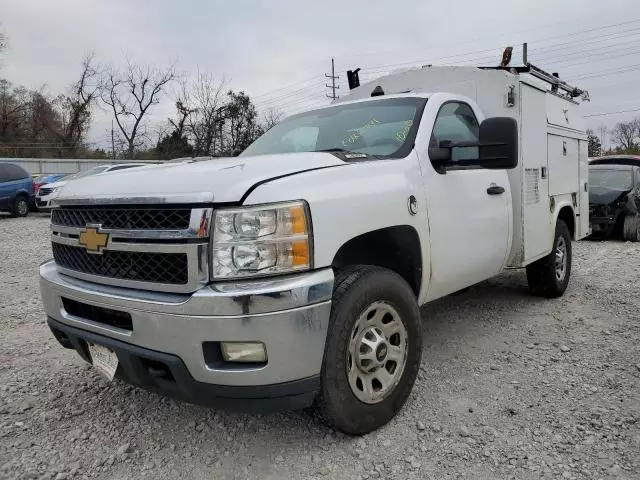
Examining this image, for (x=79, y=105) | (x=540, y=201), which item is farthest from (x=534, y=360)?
(x=79, y=105)

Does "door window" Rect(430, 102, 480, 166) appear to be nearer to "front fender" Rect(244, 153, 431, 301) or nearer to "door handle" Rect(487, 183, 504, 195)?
"door handle" Rect(487, 183, 504, 195)

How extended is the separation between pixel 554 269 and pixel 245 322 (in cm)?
410

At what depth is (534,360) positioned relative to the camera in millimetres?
3775

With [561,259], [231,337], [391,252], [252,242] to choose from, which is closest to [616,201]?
[561,259]

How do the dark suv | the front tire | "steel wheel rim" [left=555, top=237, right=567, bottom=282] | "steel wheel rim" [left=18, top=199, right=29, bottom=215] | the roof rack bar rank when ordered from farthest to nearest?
1. "steel wheel rim" [left=18, top=199, right=29, bottom=215]
2. the dark suv
3. "steel wheel rim" [left=555, top=237, right=567, bottom=282]
4. the roof rack bar
5. the front tire

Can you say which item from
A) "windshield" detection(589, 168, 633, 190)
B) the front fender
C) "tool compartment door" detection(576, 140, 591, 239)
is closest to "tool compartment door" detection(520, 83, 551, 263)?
"tool compartment door" detection(576, 140, 591, 239)

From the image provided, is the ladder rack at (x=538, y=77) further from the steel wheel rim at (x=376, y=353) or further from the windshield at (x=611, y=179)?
the windshield at (x=611, y=179)

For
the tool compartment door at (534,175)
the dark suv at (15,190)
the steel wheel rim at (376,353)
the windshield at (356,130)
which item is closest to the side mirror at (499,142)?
the windshield at (356,130)

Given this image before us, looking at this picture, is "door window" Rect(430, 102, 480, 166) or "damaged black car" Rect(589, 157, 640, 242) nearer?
"door window" Rect(430, 102, 480, 166)

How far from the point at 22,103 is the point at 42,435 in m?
51.1

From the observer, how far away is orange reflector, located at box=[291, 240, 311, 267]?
2.28 m

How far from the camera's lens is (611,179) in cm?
1080

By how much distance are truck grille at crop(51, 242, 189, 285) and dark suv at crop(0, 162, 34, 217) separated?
14.7 metres

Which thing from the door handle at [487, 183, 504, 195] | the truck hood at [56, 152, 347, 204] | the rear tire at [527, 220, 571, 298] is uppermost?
the truck hood at [56, 152, 347, 204]
